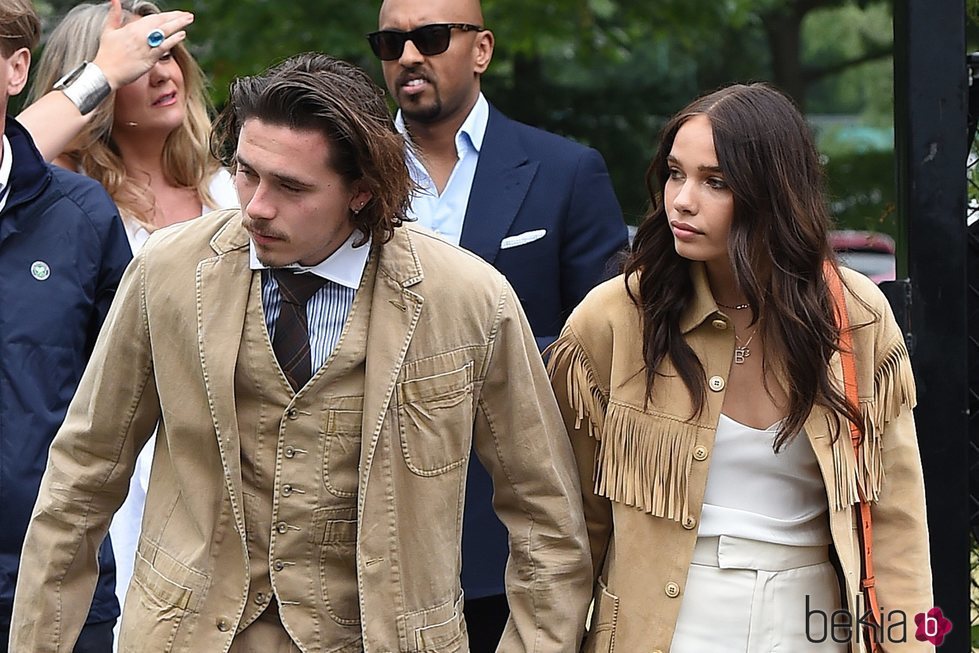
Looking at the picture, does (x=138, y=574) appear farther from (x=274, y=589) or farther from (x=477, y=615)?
(x=477, y=615)

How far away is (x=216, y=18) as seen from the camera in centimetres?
1180

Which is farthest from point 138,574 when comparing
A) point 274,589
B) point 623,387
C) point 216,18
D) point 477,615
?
point 216,18

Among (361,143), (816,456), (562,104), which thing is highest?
(361,143)

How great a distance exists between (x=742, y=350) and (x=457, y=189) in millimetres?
1407

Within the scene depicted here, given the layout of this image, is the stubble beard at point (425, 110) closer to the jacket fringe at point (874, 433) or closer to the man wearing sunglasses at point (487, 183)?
the man wearing sunglasses at point (487, 183)

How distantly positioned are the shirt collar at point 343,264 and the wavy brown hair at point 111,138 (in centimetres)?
163

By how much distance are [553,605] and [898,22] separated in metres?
1.94

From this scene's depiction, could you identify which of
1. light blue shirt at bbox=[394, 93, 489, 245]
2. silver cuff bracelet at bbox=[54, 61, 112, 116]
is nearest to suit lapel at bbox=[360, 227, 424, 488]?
light blue shirt at bbox=[394, 93, 489, 245]

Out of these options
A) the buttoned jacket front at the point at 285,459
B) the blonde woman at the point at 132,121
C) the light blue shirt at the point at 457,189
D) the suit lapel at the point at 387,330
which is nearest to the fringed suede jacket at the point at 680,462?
the buttoned jacket front at the point at 285,459

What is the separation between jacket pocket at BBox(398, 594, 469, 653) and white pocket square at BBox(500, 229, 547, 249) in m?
1.45

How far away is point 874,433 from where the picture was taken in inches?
124

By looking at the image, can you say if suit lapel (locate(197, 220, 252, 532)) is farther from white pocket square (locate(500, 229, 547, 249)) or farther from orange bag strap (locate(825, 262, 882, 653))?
white pocket square (locate(500, 229, 547, 249))

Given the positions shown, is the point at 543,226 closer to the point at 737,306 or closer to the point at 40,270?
the point at 737,306

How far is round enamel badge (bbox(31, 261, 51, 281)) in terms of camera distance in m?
3.55
